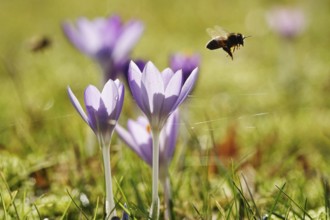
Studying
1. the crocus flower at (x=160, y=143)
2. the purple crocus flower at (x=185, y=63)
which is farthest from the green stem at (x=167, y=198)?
the purple crocus flower at (x=185, y=63)

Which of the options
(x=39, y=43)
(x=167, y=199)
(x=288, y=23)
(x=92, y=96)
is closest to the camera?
(x=92, y=96)

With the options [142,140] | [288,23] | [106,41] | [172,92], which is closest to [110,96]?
[172,92]

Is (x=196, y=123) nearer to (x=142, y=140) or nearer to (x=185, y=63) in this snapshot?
(x=142, y=140)

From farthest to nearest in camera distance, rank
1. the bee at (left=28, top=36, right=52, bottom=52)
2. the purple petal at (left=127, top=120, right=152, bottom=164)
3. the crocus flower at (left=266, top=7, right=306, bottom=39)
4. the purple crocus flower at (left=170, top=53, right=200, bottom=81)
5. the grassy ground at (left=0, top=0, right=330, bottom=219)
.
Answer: the crocus flower at (left=266, top=7, right=306, bottom=39) < the bee at (left=28, top=36, right=52, bottom=52) < the purple crocus flower at (left=170, top=53, right=200, bottom=81) < the grassy ground at (left=0, top=0, right=330, bottom=219) < the purple petal at (left=127, top=120, right=152, bottom=164)

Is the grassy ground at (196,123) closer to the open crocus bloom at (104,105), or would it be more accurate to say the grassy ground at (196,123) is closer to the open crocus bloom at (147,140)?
the open crocus bloom at (147,140)

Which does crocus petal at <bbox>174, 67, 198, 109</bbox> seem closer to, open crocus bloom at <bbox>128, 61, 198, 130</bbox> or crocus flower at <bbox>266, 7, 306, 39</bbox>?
open crocus bloom at <bbox>128, 61, 198, 130</bbox>

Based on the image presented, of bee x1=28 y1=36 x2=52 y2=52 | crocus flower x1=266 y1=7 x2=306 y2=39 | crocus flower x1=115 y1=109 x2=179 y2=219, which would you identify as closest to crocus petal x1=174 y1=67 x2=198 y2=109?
crocus flower x1=115 y1=109 x2=179 y2=219
